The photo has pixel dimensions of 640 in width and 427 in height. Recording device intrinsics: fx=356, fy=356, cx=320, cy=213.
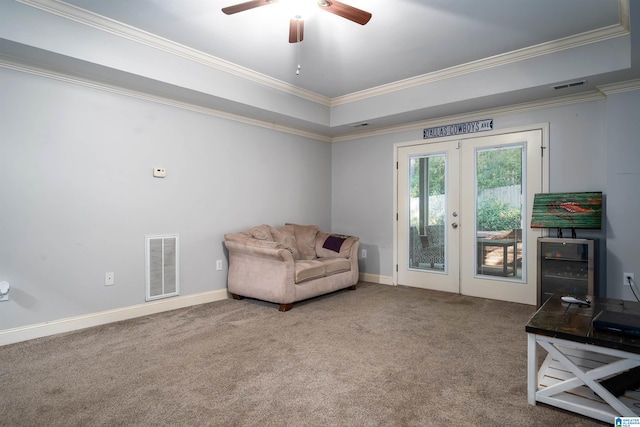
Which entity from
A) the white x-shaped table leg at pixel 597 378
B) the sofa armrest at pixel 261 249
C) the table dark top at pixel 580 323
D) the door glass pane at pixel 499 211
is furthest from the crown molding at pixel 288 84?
the white x-shaped table leg at pixel 597 378

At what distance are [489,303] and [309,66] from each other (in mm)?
3517

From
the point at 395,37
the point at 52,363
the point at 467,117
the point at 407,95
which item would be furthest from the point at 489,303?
the point at 52,363

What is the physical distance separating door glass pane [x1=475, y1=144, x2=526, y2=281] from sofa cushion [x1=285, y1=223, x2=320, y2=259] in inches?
86.9

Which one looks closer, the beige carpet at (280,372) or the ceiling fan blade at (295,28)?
the beige carpet at (280,372)

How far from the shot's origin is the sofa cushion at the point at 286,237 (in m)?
4.78

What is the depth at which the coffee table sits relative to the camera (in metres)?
1.81

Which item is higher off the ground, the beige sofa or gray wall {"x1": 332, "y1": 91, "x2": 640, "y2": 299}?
gray wall {"x1": 332, "y1": 91, "x2": 640, "y2": 299}

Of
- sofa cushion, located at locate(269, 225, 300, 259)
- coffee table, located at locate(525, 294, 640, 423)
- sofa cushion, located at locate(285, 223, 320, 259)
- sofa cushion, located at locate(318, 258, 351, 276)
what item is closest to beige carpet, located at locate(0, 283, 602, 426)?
coffee table, located at locate(525, 294, 640, 423)

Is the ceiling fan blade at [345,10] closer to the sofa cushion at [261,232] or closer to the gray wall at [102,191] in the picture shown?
the gray wall at [102,191]

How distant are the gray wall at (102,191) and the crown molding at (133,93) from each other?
0.05 meters

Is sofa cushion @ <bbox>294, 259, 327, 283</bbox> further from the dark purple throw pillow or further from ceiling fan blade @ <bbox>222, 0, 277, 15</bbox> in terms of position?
ceiling fan blade @ <bbox>222, 0, 277, 15</bbox>

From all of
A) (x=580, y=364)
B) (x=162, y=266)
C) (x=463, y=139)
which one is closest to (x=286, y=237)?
(x=162, y=266)

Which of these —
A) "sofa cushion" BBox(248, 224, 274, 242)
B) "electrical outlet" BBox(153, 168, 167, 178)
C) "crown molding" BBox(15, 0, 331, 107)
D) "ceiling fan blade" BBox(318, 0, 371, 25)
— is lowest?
"sofa cushion" BBox(248, 224, 274, 242)

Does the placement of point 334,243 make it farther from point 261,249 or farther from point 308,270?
point 261,249
